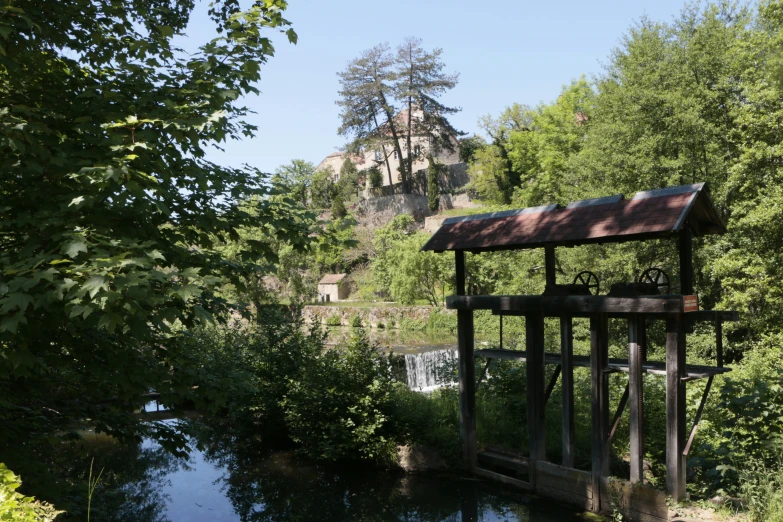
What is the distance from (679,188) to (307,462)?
316 inches

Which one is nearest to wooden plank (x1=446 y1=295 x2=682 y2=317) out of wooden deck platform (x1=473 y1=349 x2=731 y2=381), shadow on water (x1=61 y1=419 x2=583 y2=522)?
wooden deck platform (x1=473 y1=349 x2=731 y2=381)

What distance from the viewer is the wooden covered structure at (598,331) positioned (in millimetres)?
7988

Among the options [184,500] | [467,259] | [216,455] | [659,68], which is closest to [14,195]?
[184,500]

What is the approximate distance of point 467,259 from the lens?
103 ft

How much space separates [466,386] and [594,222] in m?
3.63

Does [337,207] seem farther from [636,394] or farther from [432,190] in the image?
[636,394]

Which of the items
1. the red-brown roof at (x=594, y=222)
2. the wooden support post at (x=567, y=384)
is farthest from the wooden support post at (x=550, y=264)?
the wooden support post at (x=567, y=384)

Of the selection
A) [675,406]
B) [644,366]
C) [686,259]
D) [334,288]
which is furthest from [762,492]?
[334,288]

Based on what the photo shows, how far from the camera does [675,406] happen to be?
26.2ft

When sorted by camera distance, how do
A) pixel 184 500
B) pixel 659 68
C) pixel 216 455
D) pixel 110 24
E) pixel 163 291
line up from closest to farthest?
pixel 163 291
pixel 110 24
pixel 184 500
pixel 216 455
pixel 659 68

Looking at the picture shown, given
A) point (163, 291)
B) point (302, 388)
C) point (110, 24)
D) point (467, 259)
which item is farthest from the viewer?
point (467, 259)

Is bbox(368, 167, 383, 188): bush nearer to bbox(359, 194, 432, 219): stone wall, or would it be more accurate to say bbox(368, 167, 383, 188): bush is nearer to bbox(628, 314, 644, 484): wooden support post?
bbox(359, 194, 432, 219): stone wall

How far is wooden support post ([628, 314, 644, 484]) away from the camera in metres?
8.34

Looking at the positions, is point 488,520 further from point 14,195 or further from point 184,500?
point 14,195
